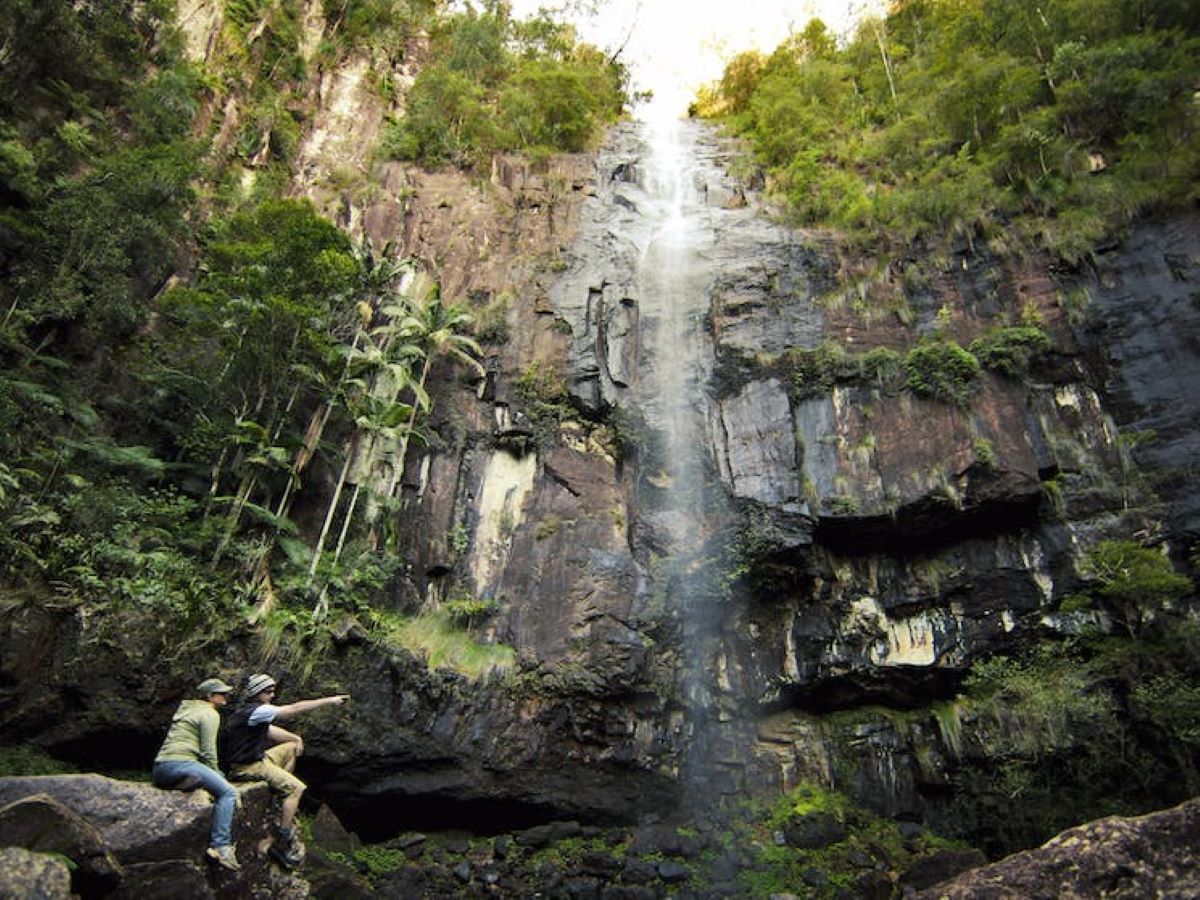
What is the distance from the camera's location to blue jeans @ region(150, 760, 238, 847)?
19.4 feet

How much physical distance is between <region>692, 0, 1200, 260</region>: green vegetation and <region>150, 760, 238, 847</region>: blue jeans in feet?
61.3

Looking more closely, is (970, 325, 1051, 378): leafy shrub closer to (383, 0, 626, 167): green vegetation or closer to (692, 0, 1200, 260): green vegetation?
(692, 0, 1200, 260): green vegetation

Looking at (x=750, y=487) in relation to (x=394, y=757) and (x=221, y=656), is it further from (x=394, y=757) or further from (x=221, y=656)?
(x=221, y=656)

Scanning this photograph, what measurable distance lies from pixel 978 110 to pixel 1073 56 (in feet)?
8.45

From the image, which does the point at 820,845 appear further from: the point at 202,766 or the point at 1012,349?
the point at 1012,349

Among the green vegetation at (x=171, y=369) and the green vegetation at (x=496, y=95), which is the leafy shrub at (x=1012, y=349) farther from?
the green vegetation at (x=496, y=95)

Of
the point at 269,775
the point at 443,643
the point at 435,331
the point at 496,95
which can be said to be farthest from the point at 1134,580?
the point at 496,95

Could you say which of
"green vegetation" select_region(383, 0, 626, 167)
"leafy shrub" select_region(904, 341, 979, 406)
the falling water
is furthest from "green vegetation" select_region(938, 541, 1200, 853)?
"green vegetation" select_region(383, 0, 626, 167)

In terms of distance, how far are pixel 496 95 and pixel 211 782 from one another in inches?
1128

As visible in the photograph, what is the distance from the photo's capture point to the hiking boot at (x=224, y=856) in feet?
18.7

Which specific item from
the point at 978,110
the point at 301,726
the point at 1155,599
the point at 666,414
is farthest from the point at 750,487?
the point at 978,110

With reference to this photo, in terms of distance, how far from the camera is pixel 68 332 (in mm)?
15367

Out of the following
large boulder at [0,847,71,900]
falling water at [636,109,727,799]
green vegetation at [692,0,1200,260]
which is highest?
green vegetation at [692,0,1200,260]

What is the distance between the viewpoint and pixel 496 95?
29125mm
